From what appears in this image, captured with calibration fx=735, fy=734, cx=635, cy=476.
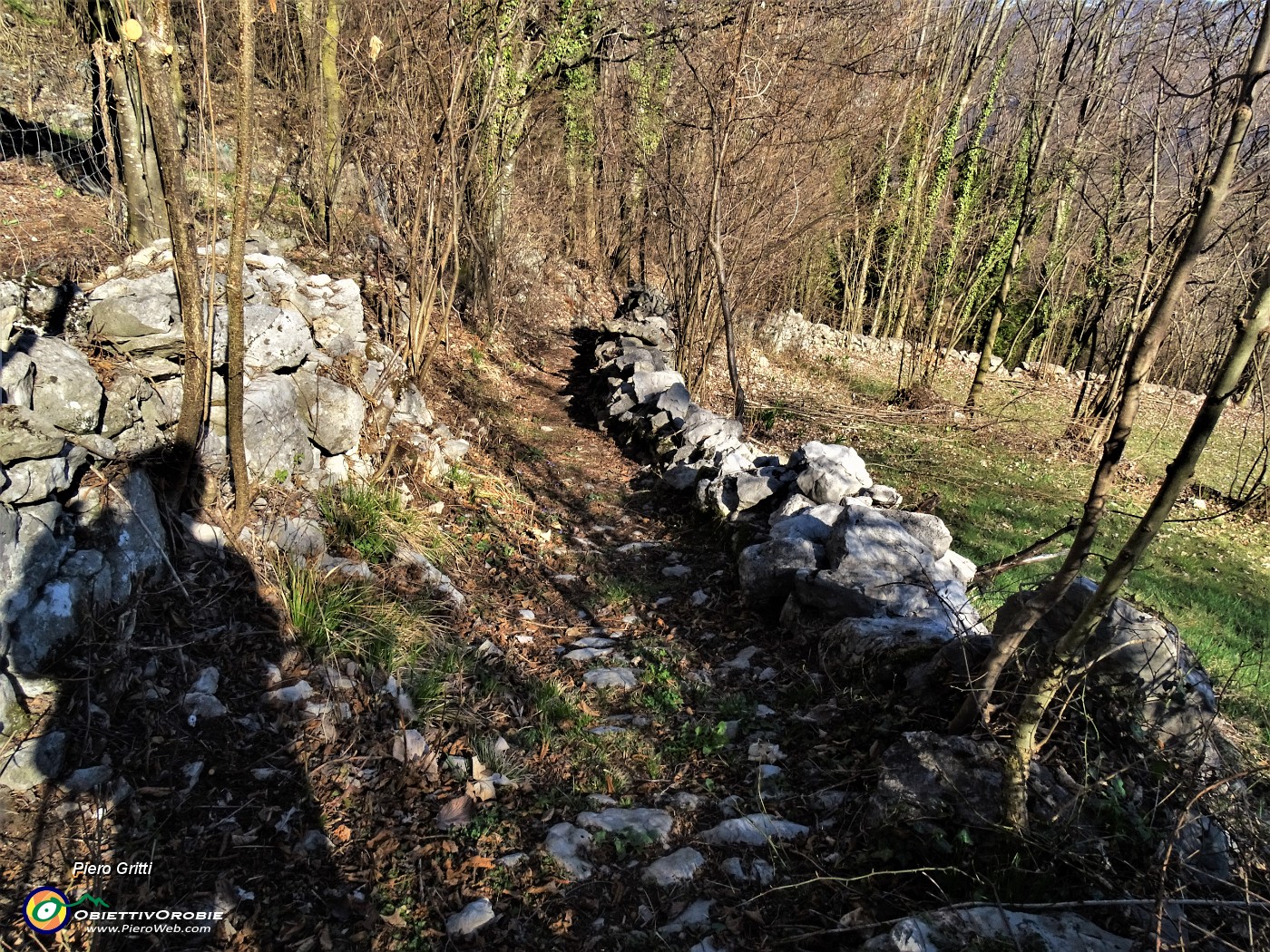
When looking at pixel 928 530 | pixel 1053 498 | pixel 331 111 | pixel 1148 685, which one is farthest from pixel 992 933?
pixel 331 111

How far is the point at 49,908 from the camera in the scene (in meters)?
2.23

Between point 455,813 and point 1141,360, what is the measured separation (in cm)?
294

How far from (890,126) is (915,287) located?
4.69 m

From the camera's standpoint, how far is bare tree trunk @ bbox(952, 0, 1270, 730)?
2.01m

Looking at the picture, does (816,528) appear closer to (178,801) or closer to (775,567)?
(775,567)

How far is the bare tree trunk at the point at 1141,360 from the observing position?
201 cm

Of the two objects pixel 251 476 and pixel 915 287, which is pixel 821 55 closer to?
pixel 251 476

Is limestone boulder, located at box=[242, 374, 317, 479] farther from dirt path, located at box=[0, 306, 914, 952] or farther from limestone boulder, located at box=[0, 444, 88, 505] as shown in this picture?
limestone boulder, located at box=[0, 444, 88, 505]

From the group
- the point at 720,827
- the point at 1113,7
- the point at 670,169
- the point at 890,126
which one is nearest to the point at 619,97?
the point at 890,126

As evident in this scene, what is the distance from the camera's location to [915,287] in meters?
18.7

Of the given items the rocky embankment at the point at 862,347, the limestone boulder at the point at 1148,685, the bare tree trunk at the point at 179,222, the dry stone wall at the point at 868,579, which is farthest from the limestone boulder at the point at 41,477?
the rocky embankment at the point at 862,347

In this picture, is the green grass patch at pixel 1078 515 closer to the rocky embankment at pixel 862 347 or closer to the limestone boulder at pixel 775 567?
the limestone boulder at pixel 775 567

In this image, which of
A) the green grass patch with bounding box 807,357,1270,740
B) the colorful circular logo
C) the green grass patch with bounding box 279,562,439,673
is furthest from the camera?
the green grass patch with bounding box 807,357,1270,740

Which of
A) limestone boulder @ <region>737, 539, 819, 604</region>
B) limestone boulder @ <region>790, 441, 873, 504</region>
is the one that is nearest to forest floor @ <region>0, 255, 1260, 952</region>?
limestone boulder @ <region>737, 539, 819, 604</region>
